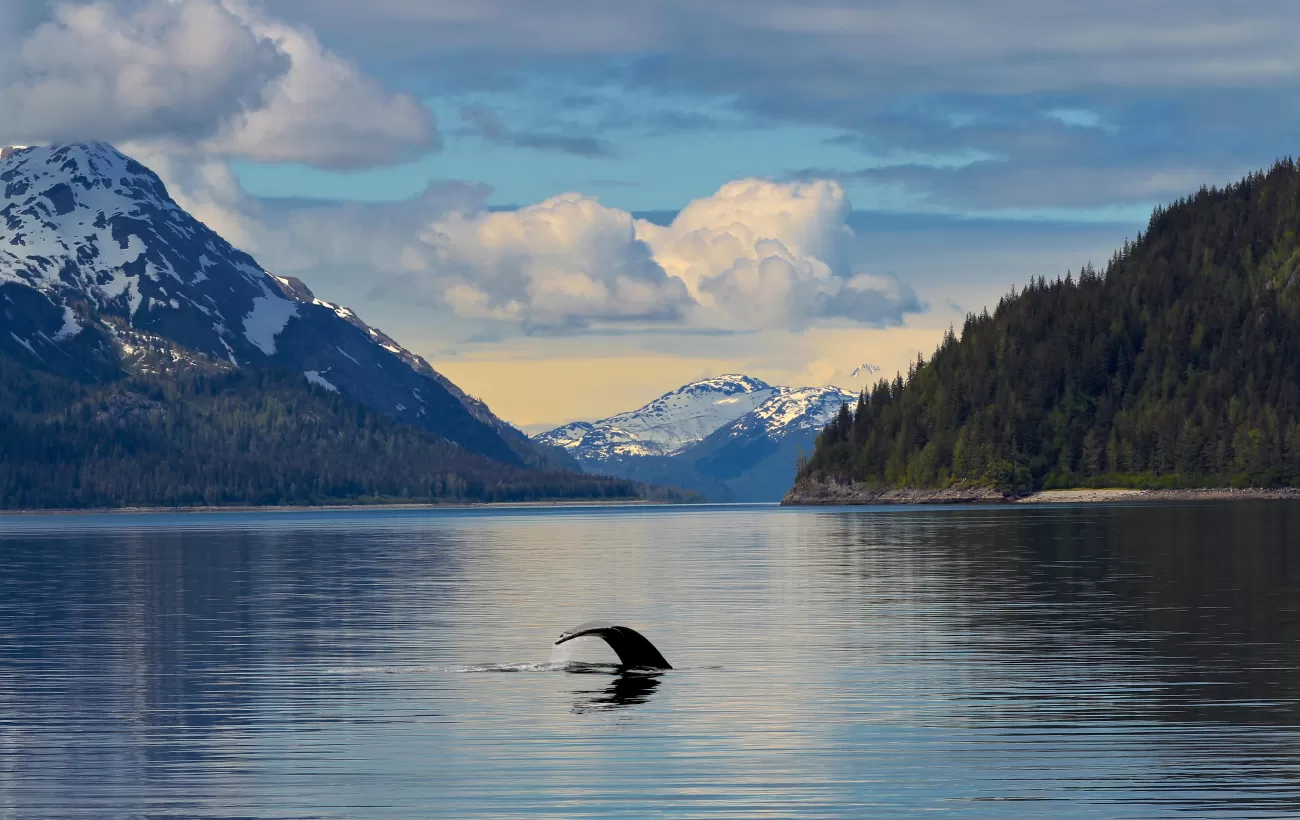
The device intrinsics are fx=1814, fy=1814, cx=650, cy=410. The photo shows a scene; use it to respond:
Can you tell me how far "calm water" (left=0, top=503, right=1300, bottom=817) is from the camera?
3491 centimetres

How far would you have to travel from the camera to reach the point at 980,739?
135 ft

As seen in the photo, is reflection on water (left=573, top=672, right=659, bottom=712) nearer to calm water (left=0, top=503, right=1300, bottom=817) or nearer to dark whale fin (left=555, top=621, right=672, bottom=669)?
calm water (left=0, top=503, right=1300, bottom=817)

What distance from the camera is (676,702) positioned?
1930 inches

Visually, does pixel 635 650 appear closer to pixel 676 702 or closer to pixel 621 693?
pixel 621 693

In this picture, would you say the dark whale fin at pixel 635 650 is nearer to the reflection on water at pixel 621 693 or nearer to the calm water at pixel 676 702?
the reflection on water at pixel 621 693

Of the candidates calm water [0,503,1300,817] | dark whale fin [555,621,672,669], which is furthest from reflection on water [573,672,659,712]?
dark whale fin [555,621,672,669]

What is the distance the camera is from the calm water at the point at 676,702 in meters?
34.9

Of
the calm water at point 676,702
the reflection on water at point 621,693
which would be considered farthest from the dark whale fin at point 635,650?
the calm water at point 676,702

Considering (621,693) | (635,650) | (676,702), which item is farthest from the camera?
(635,650)

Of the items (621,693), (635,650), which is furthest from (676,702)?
(635,650)

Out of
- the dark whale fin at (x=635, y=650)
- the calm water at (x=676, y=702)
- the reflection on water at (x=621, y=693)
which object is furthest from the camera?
the dark whale fin at (x=635, y=650)

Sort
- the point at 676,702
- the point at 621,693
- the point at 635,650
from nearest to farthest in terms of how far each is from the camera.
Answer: the point at 676,702, the point at 621,693, the point at 635,650

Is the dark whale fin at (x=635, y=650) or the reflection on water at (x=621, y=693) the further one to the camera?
the dark whale fin at (x=635, y=650)

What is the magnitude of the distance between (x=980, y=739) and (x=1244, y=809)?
Result: 935 cm
